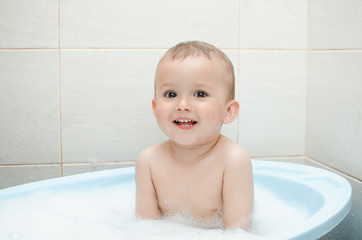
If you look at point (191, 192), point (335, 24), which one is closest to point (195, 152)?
point (191, 192)

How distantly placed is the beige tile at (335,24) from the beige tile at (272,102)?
0.13m

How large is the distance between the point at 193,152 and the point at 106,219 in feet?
1.22

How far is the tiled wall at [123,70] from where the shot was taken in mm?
1541

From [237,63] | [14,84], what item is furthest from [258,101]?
[14,84]

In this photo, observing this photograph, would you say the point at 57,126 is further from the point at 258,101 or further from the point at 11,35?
the point at 258,101

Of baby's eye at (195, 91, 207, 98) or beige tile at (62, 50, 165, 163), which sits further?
beige tile at (62, 50, 165, 163)

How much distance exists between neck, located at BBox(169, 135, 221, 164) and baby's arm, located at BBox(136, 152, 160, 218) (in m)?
0.10

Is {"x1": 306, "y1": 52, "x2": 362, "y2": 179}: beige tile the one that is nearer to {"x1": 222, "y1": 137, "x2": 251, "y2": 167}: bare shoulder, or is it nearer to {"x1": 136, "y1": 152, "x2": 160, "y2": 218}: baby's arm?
{"x1": 222, "y1": 137, "x2": 251, "y2": 167}: bare shoulder

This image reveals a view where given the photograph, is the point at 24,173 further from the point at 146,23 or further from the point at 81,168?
the point at 146,23

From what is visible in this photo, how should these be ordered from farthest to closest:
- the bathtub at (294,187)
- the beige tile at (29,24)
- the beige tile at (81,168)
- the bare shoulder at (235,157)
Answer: the beige tile at (81,168) < the beige tile at (29,24) < the bare shoulder at (235,157) < the bathtub at (294,187)

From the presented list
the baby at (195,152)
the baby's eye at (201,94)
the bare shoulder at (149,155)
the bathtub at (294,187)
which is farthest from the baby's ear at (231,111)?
the bathtub at (294,187)

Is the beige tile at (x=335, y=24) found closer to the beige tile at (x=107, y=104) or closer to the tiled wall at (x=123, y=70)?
the tiled wall at (x=123, y=70)

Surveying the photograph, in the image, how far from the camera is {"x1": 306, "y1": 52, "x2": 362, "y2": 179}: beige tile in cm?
134

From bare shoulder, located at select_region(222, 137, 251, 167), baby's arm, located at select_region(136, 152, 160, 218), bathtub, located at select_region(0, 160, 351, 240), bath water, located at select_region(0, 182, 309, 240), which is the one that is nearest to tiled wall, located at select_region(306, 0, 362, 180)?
bathtub, located at select_region(0, 160, 351, 240)
